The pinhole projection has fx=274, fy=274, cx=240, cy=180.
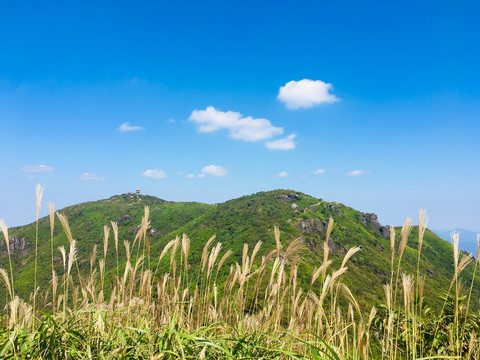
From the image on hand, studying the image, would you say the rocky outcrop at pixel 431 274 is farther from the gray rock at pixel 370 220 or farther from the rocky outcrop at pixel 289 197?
the rocky outcrop at pixel 289 197

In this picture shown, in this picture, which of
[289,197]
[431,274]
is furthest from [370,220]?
[289,197]

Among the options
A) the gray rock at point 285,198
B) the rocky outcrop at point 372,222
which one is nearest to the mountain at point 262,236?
the gray rock at point 285,198

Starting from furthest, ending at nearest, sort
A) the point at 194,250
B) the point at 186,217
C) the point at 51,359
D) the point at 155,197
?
the point at 155,197 < the point at 186,217 < the point at 194,250 < the point at 51,359

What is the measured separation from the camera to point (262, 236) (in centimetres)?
6094

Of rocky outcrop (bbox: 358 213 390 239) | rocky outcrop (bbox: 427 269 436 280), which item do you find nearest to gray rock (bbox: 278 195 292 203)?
rocky outcrop (bbox: 358 213 390 239)

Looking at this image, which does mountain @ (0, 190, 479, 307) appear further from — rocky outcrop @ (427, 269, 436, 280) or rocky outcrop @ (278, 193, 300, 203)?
rocky outcrop @ (278, 193, 300, 203)

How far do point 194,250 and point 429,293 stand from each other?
4795 cm

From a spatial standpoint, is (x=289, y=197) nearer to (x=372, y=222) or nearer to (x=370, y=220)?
(x=370, y=220)

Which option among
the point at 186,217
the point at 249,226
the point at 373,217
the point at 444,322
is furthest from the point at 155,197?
the point at 444,322

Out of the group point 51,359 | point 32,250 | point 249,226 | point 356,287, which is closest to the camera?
point 51,359

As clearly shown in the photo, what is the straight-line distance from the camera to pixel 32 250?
8950cm

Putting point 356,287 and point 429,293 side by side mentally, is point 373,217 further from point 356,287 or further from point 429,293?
point 356,287

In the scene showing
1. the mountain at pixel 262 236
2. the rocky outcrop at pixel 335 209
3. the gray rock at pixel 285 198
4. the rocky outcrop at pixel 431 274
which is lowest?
the rocky outcrop at pixel 431 274

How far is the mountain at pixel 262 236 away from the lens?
58.1 m
